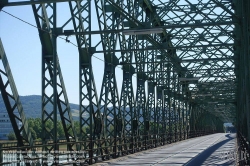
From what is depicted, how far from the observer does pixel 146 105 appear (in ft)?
126

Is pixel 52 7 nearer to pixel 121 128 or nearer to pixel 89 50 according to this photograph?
pixel 89 50

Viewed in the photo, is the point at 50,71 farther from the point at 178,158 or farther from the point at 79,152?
the point at 178,158

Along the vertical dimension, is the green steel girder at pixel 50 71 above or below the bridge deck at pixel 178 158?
above

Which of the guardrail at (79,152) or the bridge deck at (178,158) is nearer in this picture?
the guardrail at (79,152)

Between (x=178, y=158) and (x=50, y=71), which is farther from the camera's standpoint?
(x=178, y=158)

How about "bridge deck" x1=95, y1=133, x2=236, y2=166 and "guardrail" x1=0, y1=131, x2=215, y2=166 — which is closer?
"guardrail" x1=0, y1=131, x2=215, y2=166

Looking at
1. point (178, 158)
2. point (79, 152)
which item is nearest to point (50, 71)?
point (79, 152)

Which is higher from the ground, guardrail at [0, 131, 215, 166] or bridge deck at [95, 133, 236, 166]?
guardrail at [0, 131, 215, 166]

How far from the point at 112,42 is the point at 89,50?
4.17 metres

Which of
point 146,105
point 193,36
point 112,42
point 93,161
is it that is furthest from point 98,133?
point 193,36

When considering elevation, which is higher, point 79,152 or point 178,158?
point 79,152

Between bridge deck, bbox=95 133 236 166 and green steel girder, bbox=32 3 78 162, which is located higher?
green steel girder, bbox=32 3 78 162

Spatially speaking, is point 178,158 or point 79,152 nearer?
point 79,152

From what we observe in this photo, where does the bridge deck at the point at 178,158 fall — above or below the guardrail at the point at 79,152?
below
